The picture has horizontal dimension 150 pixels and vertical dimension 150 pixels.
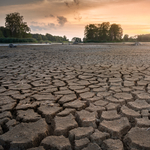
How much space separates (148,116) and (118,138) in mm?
506

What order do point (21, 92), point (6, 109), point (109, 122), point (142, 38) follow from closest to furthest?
point (109, 122) < point (6, 109) < point (21, 92) < point (142, 38)

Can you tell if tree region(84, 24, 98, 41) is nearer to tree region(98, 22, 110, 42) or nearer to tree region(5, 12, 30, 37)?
tree region(98, 22, 110, 42)

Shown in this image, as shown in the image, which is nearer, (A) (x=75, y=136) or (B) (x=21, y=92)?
(A) (x=75, y=136)

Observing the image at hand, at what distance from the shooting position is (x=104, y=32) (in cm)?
5428

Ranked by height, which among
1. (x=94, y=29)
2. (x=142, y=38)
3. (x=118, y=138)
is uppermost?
(x=94, y=29)

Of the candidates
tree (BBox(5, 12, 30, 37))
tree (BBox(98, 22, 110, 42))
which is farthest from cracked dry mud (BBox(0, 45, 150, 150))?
tree (BBox(98, 22, 110, 42))

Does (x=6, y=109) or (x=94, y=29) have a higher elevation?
(x=94, y=29)

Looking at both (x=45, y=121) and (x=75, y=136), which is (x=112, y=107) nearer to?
(x=75, y=136)

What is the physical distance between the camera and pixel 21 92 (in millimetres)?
2330

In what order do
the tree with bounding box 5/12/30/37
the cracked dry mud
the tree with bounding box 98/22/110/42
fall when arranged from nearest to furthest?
the cracked dry mud
the tree with bounding box 5/12/30/37
the tree with bounding box 98/22/110/42

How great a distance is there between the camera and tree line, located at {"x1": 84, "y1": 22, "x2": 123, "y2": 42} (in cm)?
5469

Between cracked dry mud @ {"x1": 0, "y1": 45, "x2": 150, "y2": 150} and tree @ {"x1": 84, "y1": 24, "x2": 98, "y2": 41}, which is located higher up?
tree @ {"x1": 84, "y1": 24, "x2": 98, "y2": 41}

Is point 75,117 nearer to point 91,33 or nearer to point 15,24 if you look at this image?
point 15,24

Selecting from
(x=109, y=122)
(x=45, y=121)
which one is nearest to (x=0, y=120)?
(x=45, y=121)
